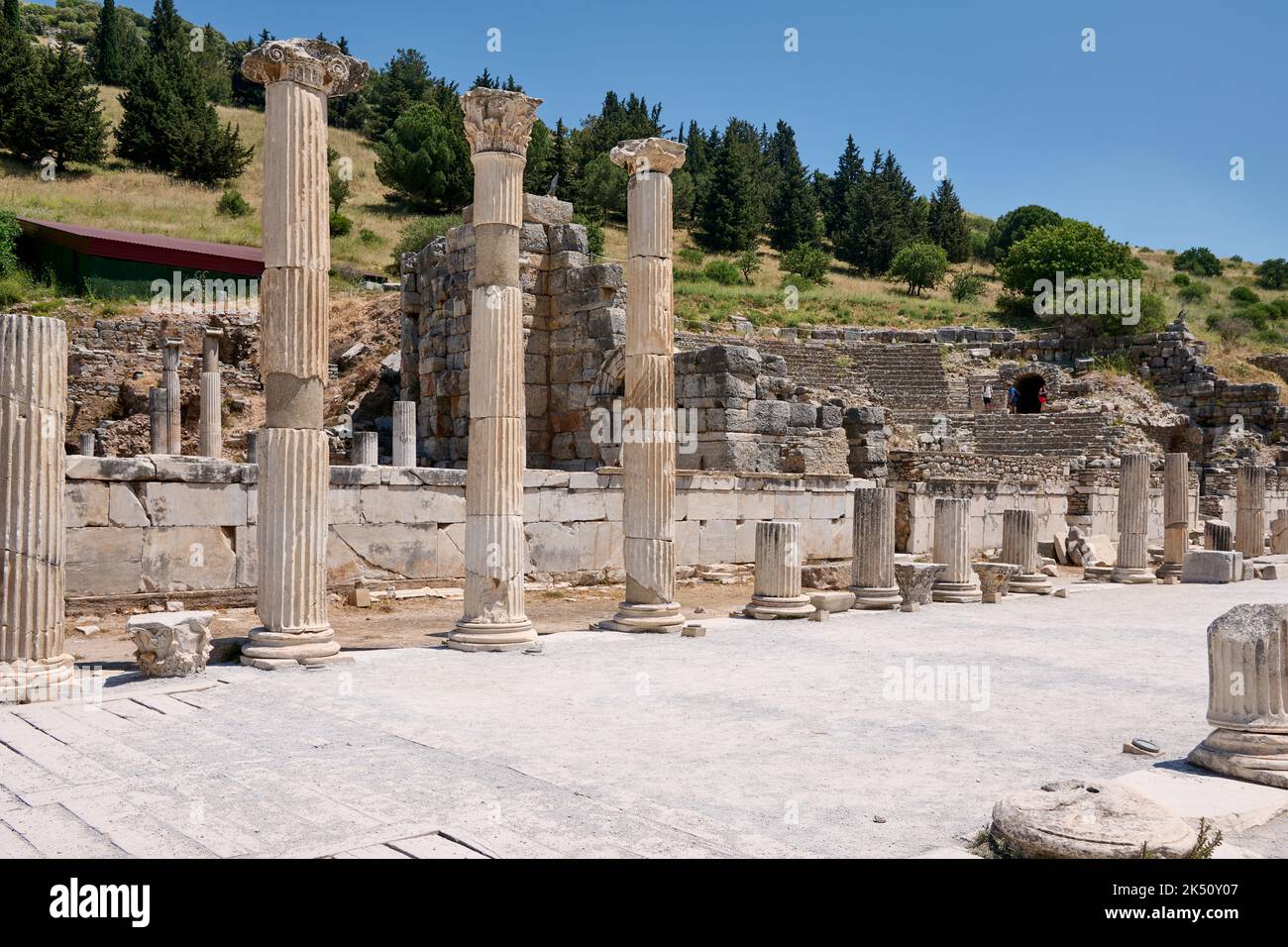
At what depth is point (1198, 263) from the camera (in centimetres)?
7606

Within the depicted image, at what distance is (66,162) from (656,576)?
5262 cm

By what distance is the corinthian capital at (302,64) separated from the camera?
375 inches

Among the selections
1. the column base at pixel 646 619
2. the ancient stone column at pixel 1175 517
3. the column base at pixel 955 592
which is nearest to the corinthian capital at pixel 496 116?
the column base at pixel 646 619

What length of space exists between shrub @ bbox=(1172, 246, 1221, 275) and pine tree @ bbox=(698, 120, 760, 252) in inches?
1271

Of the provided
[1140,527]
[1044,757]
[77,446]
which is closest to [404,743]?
[1044,757]

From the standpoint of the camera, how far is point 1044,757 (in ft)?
20.4

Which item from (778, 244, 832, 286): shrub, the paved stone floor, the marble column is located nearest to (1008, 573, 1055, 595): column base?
the paved stone floor

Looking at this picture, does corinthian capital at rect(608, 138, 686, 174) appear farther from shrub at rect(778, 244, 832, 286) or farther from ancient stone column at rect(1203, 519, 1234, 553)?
shrub at rect(778, 244, 832, 286)

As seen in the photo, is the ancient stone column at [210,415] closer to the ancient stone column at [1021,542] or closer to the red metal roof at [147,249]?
the red metal roof at [147,249]

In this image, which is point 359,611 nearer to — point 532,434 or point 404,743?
point 404,743

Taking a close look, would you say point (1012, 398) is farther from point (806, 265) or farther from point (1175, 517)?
point (1175, 517)

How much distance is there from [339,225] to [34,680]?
44.6 meters

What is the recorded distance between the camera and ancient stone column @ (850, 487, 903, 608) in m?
14.4

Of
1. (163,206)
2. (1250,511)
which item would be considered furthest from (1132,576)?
(163,206)
